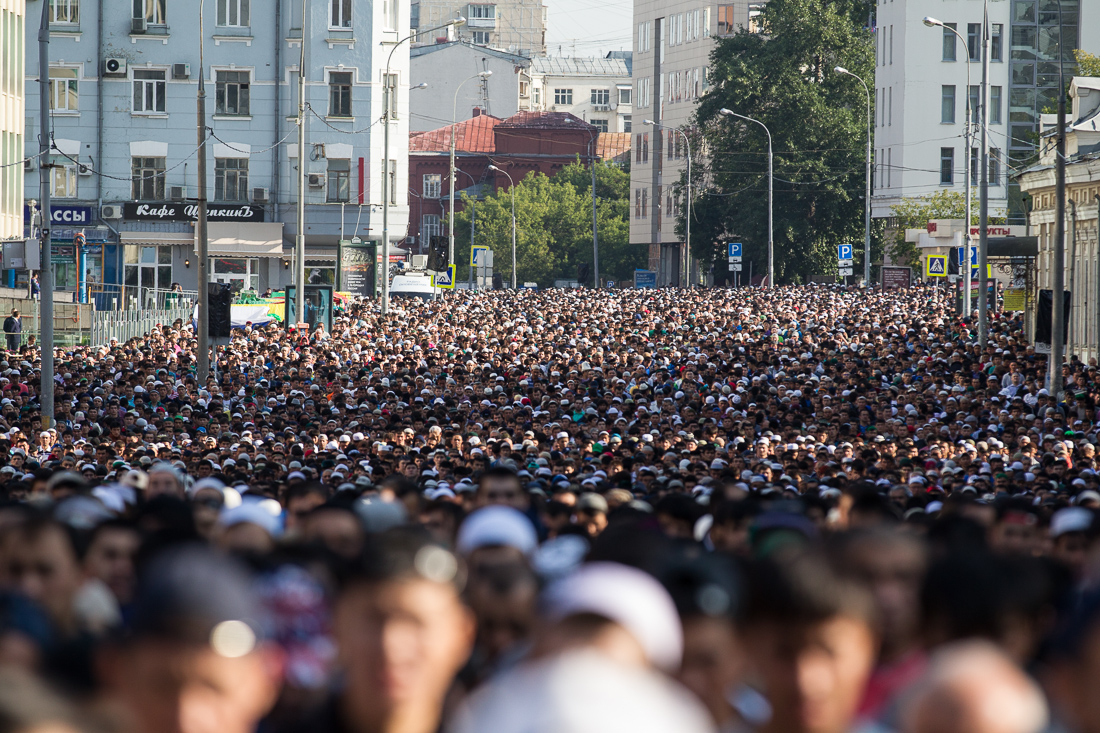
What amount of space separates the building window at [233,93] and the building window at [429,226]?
170 feet

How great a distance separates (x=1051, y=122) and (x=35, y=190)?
36602mm

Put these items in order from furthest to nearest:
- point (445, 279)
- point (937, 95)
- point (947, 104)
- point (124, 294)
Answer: point (947, 104), point (937, 95), point (445, 279), point (124, 294)

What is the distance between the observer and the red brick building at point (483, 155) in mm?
113188

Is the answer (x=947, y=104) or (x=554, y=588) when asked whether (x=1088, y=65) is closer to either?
(x=947, y=104)

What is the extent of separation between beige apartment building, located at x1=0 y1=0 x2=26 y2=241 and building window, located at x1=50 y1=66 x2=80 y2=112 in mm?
14914

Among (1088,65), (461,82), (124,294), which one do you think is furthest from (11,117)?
(461,82)

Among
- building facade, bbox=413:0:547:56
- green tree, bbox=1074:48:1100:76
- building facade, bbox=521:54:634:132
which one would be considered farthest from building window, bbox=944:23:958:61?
building facade, bbox=413:0:547:56

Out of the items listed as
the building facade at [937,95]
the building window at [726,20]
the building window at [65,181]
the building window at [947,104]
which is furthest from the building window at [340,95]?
the building window at [726,20]

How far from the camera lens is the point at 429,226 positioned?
369ft

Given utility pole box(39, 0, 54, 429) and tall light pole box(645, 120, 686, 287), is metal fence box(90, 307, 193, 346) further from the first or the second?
tall light pole box(645, 120, 686, 287)

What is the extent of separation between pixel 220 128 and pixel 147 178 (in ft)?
11.1

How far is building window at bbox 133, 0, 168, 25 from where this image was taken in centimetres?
5862

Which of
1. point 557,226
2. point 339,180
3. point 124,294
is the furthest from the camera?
point 557,226

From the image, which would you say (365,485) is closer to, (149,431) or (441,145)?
(149,431)
